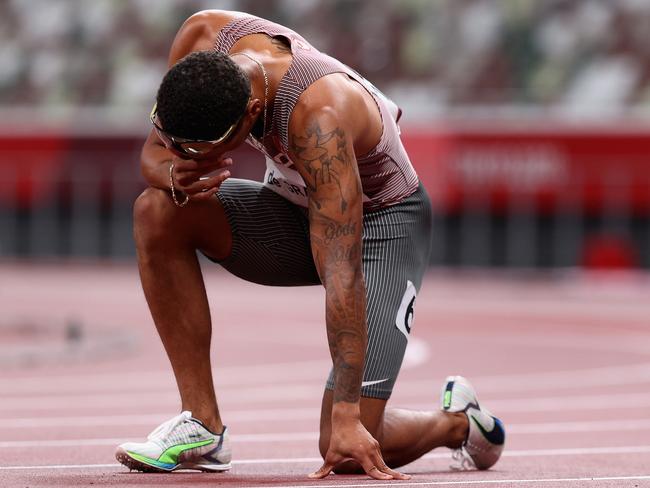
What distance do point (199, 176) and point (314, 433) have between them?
3.03m

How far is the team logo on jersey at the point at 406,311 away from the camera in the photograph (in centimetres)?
598

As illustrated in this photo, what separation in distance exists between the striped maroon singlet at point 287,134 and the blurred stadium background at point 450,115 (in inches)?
674

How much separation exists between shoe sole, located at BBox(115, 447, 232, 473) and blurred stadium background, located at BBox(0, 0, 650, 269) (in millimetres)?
17588

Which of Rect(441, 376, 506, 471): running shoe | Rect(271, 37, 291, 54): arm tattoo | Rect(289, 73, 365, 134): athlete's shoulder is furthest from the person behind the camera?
Rect(441, 376, 506, 471): running shoe

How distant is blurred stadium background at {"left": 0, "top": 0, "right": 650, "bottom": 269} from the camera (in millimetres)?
23172

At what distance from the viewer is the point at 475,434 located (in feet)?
20.6

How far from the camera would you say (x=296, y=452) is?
23.1ft

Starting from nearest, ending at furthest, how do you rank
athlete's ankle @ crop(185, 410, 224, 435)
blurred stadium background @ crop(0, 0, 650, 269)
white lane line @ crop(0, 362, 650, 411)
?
1. athlete's ankle @ crop(185, 410, 224, 435)
2. white lane line @ crop(0, 362, 650, 411)
3. blurred stadium background @ crop(0, 0, 650, 269)

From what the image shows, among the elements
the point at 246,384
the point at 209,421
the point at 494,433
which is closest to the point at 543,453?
the point at 494,433

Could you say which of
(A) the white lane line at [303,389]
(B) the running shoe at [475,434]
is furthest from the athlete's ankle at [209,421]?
(A) the white lane line at [303,389]

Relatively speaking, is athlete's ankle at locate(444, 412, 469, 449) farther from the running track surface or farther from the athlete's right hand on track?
the athlete's right hand on track

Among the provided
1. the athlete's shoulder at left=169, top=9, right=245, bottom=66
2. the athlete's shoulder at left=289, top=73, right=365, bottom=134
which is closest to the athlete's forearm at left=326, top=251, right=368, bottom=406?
the athlete's shoulder at left=289, top=73, right=365, bottom=134

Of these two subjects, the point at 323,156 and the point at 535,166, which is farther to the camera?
the point at 535,166

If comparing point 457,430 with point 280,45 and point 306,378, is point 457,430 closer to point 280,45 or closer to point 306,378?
point 280,45
